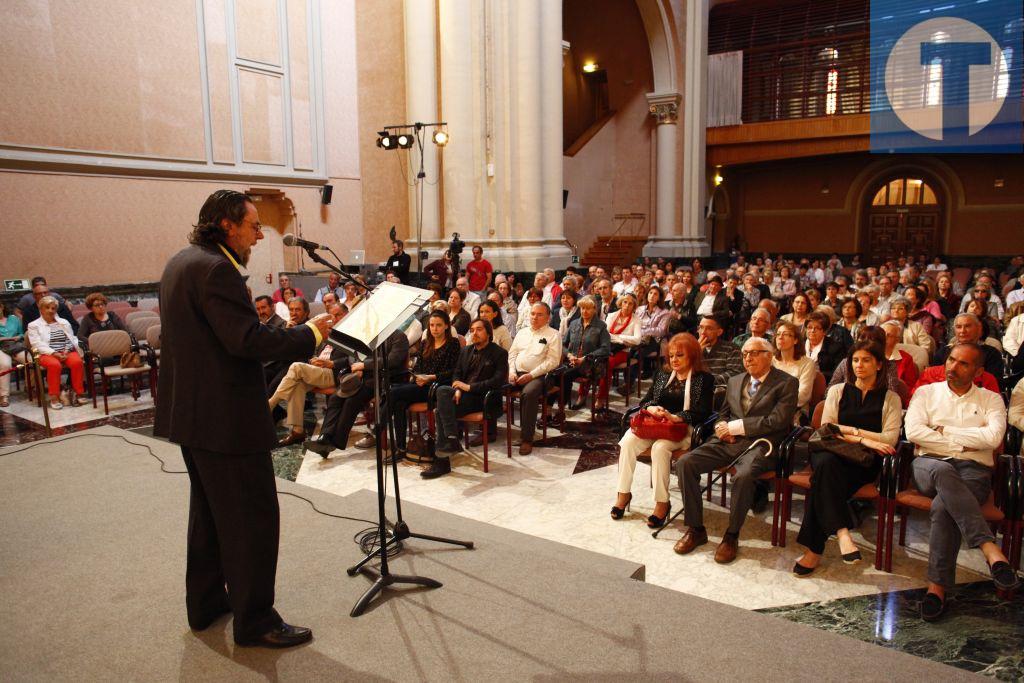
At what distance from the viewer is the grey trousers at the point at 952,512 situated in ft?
10.6

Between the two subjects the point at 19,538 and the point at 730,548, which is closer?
the point at 19,538

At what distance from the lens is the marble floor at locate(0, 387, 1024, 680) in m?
3.03

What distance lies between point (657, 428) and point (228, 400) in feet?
8.77

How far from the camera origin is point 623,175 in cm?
1927

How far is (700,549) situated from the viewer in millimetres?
3879

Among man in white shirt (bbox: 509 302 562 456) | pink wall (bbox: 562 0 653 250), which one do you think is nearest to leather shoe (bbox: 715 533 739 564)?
man in white shirt (bbox: 509 302 562 456)

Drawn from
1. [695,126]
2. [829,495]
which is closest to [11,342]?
[829,495]

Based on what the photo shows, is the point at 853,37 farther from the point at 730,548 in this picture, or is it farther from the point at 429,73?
the point at 730,548

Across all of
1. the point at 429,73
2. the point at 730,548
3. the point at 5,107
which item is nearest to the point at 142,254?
the point at 5,107

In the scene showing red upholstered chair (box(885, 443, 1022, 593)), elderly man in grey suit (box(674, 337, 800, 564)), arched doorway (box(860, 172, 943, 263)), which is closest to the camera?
red upholstered chair (box(885, 443, 1022, 593))

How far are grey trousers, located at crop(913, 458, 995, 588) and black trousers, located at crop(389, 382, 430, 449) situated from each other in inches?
133

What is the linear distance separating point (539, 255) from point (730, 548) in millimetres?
7743

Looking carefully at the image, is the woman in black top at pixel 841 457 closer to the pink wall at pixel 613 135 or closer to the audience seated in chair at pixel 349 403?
the audience seated in chair at pixel 349 403

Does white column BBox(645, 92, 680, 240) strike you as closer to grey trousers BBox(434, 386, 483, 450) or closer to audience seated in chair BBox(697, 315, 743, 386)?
audience seated in chair BBox(697, 315, 743, 386)
